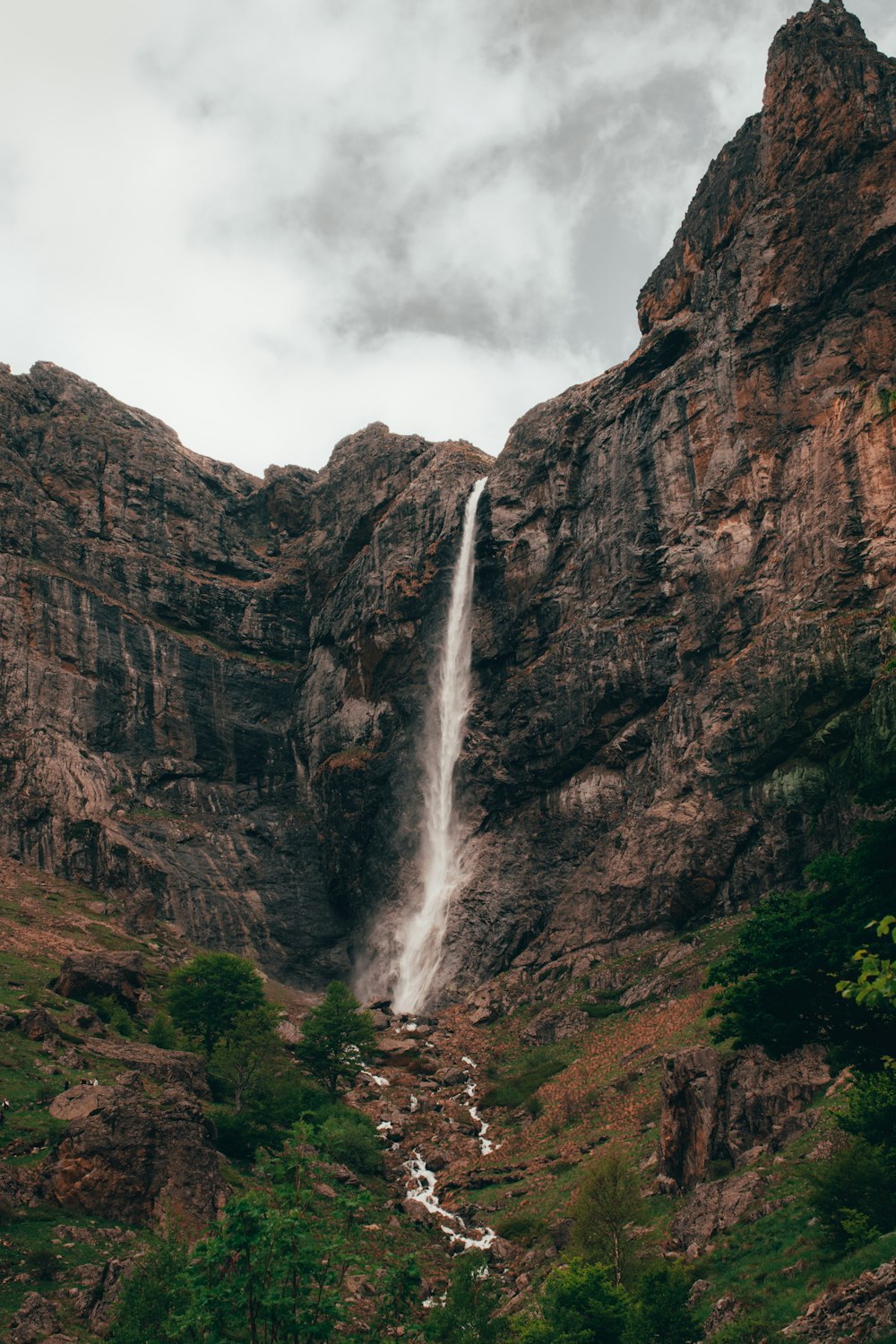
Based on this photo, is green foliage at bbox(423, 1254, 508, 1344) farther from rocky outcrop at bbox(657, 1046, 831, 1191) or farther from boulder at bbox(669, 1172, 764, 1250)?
rocky outcrop at bbox(657, 1046, 831, 1191)

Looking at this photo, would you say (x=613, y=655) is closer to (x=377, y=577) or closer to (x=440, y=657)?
(x=440, y=657)

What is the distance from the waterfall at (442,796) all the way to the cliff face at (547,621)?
1.66 m

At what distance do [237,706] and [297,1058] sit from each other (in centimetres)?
4617

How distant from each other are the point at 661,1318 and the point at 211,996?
3055 cm

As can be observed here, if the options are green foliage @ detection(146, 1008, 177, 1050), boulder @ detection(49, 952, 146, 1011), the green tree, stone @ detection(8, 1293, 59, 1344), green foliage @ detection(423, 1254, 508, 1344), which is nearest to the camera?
stone @ detection(8, 1293, 59, 1344)

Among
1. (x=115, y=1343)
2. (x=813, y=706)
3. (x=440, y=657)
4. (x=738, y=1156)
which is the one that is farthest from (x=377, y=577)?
(x=115, y=1343)

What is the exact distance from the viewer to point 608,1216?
25.3m

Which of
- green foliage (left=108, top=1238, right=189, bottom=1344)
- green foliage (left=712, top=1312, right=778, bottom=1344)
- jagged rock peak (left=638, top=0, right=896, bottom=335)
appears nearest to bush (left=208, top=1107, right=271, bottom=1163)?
green foliage (left=108, top=1238, right=189, bottom=1344)

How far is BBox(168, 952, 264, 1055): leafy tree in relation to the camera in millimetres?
44375

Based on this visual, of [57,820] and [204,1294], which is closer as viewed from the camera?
[204,1294]

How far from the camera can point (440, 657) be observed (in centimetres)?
7825

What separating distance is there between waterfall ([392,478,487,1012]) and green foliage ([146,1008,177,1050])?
79.1ft

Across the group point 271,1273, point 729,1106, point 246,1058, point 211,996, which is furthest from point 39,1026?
point 271,1273

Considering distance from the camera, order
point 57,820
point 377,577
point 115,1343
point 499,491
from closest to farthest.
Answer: point 115,1343 < point 57,820 < point 499,491 < point 377,577
